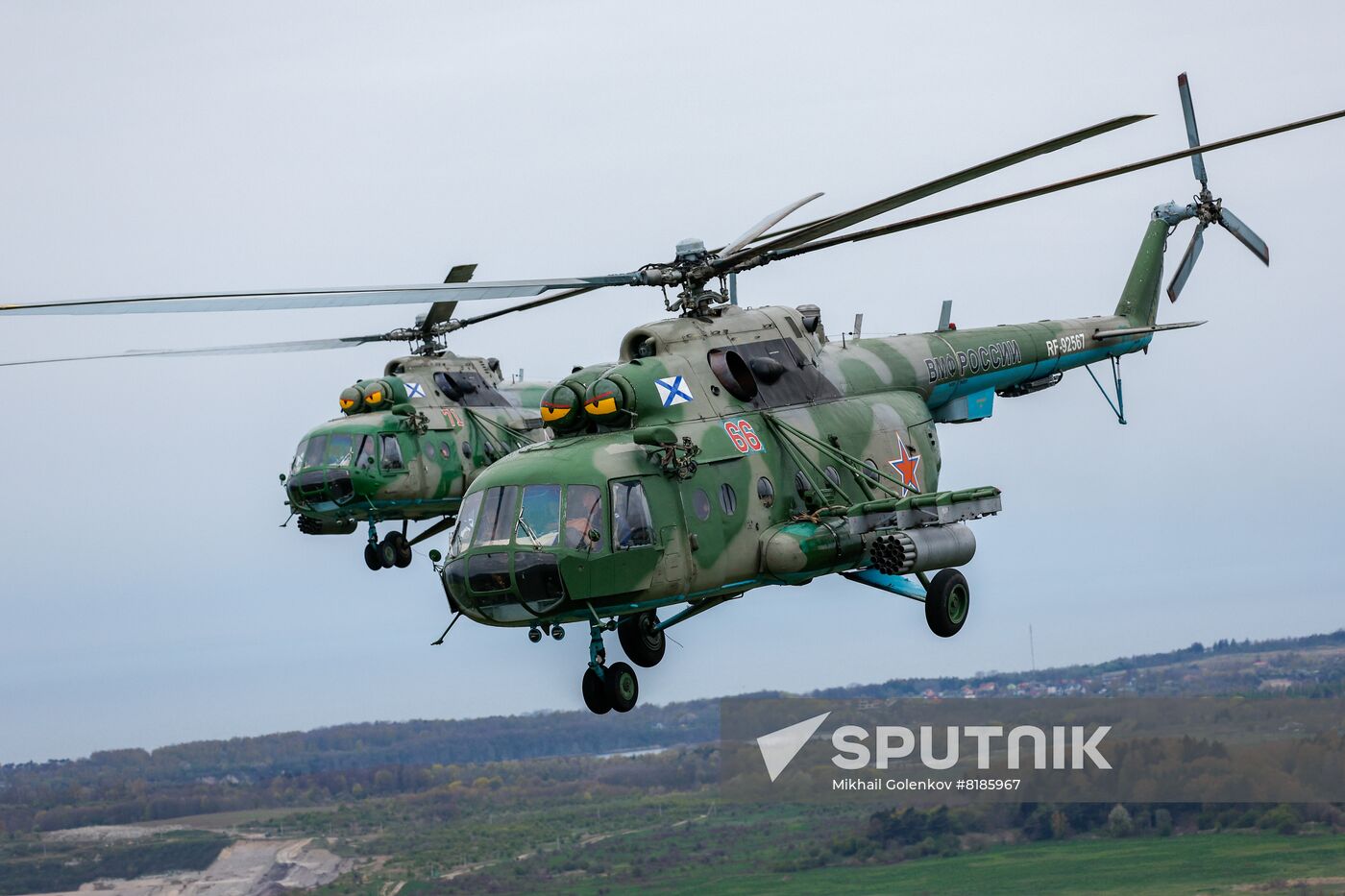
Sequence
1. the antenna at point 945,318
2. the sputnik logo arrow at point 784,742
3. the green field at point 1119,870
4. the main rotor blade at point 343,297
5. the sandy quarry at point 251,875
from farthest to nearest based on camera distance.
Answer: the green field at point 1119,870 < the sputnik logo arrow at point 784,742 < the sandy quarry at point 251,875 < the antenna at point 945,318 < the main rotor blade at point 343,297

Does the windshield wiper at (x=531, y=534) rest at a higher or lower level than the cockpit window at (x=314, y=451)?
lower

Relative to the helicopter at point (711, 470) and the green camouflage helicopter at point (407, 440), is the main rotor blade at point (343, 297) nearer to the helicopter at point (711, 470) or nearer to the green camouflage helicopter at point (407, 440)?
the helicopter at point (711, 470)

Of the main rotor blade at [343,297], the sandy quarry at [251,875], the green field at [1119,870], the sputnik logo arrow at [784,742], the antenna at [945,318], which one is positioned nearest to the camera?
the main rotor blade at [343,297]

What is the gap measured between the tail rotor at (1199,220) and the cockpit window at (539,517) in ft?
45.9

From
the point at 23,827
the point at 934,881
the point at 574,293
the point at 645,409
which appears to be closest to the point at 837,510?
the point at 645,409

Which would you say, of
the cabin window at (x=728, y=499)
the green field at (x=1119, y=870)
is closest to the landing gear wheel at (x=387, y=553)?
the cabin window at (x=728, y=499)

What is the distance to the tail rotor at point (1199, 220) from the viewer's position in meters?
28.7

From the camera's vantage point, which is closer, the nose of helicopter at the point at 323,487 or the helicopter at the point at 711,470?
the helicopter at the point at 711,470

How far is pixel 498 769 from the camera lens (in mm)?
86000

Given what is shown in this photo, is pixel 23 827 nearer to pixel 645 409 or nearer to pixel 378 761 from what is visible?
pixel 378 761

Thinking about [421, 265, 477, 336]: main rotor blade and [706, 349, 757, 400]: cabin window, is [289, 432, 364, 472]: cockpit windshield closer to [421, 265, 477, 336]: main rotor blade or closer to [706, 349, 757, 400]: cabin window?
[421, 265, 477, 336]: main rotor blade

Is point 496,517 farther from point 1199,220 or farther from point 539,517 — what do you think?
point 1199,220

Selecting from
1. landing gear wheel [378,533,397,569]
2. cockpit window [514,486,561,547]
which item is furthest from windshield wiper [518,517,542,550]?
landing gear wheel [378,533,397,569]

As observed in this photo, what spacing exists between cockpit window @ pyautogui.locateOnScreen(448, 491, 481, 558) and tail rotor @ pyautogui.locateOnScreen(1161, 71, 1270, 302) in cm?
1439
